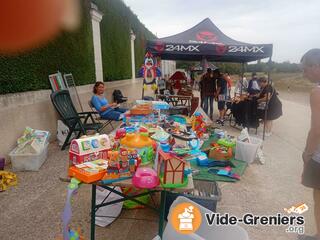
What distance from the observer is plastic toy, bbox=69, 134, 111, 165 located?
6.21 ft

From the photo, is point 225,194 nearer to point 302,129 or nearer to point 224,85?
point 302,129

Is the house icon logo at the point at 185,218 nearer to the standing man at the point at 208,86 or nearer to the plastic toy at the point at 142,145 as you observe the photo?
the plastic toy at the point at 142,145

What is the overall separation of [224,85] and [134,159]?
700 cm

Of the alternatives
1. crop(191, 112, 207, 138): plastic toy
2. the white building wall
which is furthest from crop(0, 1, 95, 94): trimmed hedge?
crop(191, 112, 207, 138): plastic toy

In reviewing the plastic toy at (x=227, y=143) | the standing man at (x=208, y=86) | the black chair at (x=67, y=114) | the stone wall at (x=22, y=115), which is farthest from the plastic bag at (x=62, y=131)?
the standing man at (x=208, y=86)

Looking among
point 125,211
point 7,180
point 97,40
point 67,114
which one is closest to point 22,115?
point 67,114

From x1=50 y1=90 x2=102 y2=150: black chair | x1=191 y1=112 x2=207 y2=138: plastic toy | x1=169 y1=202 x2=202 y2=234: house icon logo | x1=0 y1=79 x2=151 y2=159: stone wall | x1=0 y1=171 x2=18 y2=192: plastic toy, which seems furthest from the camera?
x1=191 y1=112 x2=207 y2=138: plastic toy

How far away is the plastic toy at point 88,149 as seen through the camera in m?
1.89

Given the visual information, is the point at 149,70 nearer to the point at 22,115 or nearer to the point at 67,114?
the point at 67,114

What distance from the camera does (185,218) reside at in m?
1.73

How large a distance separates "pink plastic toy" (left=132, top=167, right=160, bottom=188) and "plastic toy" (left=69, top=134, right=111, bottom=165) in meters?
0.43

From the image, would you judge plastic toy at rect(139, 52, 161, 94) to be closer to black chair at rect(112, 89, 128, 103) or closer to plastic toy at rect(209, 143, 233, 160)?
black chair at rect(112, 89, 128, 103)

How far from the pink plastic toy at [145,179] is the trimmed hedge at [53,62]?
325 centimetres

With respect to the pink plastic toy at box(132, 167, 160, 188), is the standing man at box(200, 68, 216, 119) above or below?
above
